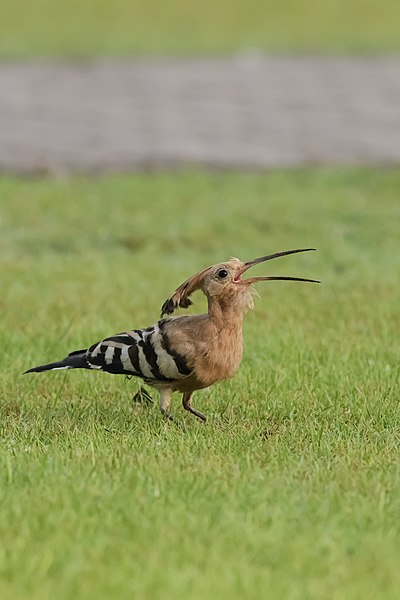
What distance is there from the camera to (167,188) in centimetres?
1368

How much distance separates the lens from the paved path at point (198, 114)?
50.5 feet

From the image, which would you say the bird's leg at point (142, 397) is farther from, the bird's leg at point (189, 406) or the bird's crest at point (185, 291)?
the bird's crest at point (185, 291)

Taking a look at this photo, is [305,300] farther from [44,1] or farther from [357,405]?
[44,1]

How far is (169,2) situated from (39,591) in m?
26.6

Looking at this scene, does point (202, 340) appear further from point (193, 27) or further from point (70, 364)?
point (193, 27)

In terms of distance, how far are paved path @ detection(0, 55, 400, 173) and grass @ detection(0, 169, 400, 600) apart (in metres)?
2.81

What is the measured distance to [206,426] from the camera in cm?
625

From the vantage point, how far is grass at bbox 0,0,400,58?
24.2 metres

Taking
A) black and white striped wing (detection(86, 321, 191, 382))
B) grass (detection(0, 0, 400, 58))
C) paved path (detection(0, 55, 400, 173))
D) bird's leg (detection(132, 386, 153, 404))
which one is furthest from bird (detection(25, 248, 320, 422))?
grass (detection(0, 0, 400, 58))

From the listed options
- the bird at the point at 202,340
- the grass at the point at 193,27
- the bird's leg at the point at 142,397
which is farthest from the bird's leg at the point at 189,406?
the grass at the point at 193,27

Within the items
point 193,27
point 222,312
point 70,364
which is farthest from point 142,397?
point 193,27

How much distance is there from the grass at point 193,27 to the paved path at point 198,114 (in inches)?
92.9

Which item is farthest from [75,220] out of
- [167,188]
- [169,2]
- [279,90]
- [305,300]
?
[169,2]

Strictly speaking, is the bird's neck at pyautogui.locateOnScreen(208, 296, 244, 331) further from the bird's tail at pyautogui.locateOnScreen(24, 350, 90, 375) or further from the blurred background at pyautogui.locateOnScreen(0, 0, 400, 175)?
the blurred background at pyautogui.locateOnScreen(0, 0, 400, 175)
